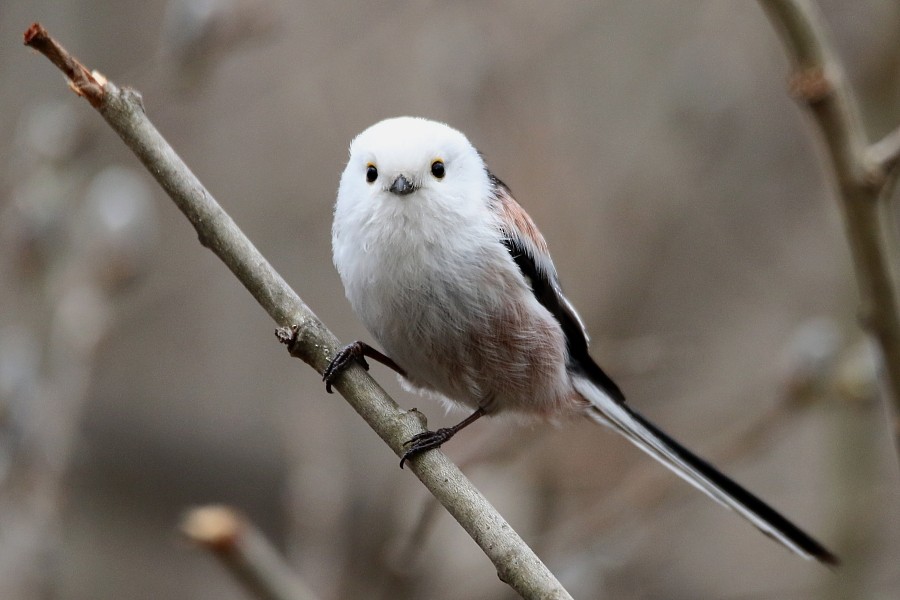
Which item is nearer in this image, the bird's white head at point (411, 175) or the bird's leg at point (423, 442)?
the bird's leg at point (423, 442)

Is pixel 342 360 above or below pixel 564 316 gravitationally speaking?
above

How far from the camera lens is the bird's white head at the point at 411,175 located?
1796 millimetres

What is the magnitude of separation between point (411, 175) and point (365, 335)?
251cm

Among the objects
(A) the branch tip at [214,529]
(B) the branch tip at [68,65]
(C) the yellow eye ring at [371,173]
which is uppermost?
(B) the branch tip at [68,65]

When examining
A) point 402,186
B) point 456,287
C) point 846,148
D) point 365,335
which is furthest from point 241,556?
point 365,335

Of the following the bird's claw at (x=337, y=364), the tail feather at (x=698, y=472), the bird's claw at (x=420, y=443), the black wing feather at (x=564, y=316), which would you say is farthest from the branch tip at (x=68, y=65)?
the tail feather at (x=698, y=472)

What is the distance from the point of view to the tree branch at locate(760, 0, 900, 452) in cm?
133

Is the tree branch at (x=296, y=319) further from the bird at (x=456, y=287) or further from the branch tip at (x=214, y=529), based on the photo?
the branch tip at (x=214, y=529)

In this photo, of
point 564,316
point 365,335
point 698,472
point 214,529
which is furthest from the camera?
point 365,335

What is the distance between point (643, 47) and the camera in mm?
3975

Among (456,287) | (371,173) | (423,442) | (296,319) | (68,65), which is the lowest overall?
(423,442)

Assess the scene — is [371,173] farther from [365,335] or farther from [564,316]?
[365,335]

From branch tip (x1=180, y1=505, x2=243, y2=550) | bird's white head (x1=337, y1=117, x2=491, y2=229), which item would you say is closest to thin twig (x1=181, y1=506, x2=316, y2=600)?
branch tip (x1=180, y1=505, x2=243, y2=550)

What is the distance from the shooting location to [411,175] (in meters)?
1.79
